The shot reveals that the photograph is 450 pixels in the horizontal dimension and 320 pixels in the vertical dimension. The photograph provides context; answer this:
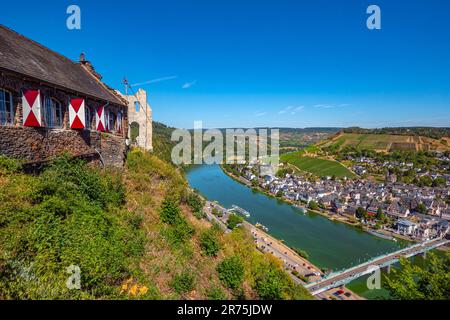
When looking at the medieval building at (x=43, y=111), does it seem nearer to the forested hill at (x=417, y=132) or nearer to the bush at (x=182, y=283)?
the bush at (x=182, y=283)

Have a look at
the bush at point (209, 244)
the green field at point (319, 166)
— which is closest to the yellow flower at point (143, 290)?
the bush at point (209, 244)

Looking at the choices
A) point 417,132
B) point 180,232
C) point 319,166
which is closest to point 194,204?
point 180,232

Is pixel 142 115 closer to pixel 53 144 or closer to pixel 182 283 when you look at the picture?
pixel 53 144

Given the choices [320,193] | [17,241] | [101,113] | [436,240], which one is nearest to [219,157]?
[320,193]

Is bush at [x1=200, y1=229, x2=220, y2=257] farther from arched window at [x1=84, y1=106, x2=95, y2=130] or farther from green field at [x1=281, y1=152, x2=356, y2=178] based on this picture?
green field at [x1=281, y1=152, x2=356, y2=178]

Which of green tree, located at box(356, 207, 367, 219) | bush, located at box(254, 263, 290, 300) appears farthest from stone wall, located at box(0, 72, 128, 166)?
green tree, located at box(356, 207, 367, 219)
